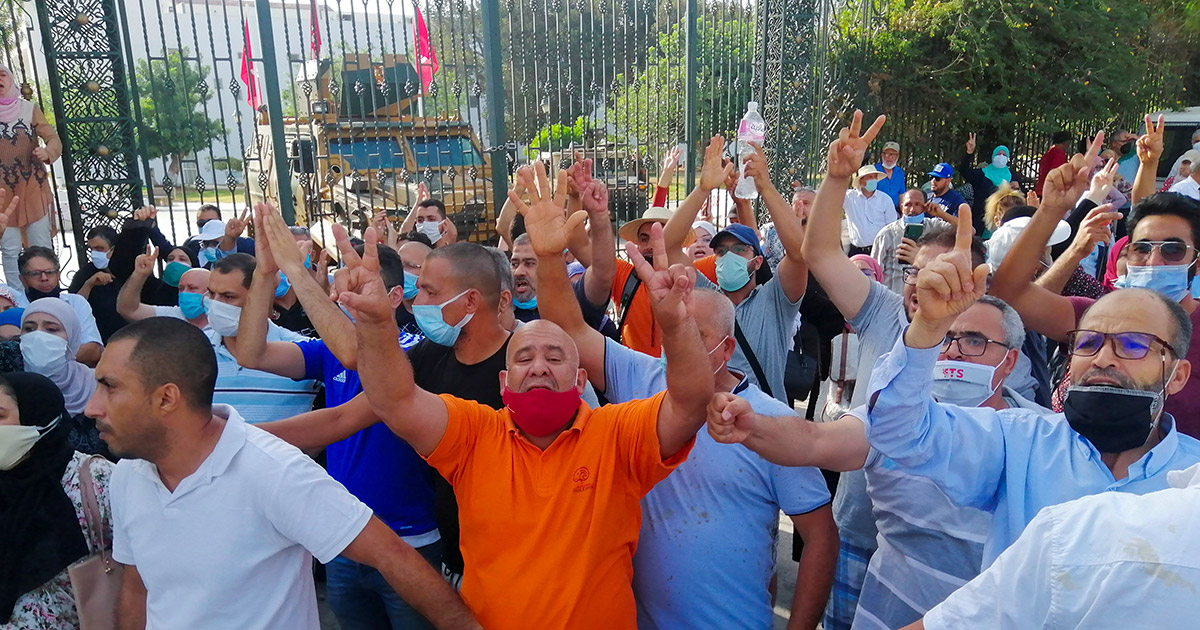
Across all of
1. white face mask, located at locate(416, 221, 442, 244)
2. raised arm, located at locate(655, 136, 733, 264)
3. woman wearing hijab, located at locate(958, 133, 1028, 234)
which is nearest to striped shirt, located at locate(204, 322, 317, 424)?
raised arm, located at locate(655, 136, 733, 264)

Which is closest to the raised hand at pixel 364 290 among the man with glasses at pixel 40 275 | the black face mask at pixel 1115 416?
the black face mask at pixel 1115 416

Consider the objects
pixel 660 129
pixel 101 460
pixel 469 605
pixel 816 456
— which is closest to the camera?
pixel 816 456

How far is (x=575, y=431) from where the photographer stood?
7.48 ft

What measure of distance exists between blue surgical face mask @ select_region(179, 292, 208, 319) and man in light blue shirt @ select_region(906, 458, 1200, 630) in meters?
3.68

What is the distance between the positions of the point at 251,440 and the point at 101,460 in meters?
0.66

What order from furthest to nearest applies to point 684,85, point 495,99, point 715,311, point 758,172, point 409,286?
point 684,85 → point 495,99 → point 409,286 → point 758,172 → point 715,311

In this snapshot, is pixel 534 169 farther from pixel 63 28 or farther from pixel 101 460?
pixel 63 28

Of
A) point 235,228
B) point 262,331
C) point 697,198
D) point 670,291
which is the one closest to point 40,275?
point 235,228

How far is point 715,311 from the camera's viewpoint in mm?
2539

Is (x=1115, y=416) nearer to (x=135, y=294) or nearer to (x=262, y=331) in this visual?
(x=262, y=331)

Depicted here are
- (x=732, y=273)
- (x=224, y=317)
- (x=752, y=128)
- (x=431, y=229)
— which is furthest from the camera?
(x=752, y=128)

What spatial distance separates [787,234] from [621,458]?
161 cm

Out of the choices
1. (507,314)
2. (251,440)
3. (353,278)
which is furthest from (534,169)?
(251,440)

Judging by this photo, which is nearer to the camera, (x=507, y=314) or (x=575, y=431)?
(x=575, y=431)
